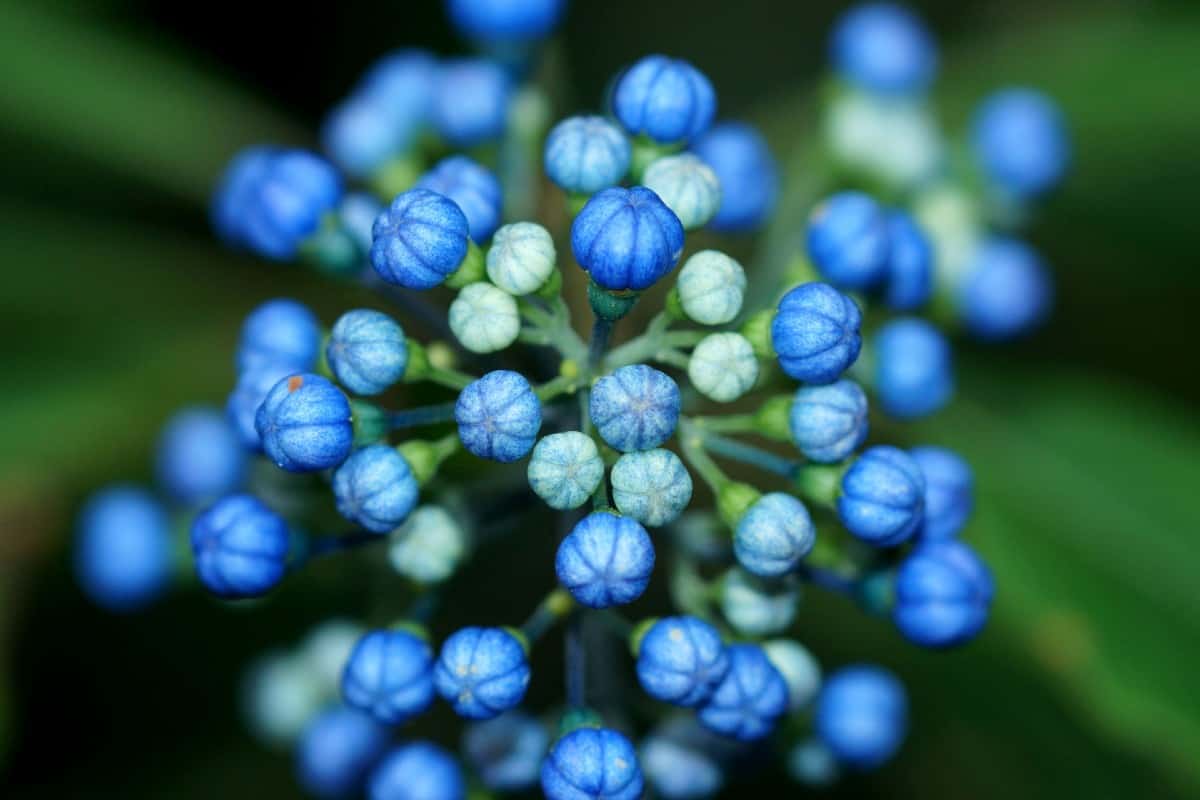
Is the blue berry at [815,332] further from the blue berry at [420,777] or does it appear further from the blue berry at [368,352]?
the blue berry at [420,777]

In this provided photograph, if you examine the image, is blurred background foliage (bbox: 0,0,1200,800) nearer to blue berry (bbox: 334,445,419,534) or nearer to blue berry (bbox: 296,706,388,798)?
blue berry (bbox: 296,706,388,798)

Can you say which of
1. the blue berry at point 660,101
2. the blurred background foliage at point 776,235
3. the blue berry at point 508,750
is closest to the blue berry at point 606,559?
the blue berry at point 508,750

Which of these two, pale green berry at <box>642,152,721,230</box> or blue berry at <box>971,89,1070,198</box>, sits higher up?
pale green berry at <box>642,152,721,230</box>

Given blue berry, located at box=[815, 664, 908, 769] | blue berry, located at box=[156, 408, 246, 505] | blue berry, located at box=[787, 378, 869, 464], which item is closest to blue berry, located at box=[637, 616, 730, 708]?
blue berry, located at box=[787, 378, 869, 464]

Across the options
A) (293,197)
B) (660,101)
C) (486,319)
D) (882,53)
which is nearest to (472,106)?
(293,197)

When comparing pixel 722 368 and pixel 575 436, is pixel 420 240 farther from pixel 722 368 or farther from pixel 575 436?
pixel 722 368

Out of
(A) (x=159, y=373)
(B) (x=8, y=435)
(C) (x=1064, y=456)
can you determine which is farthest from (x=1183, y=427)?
(B) (x=8, y=435)
